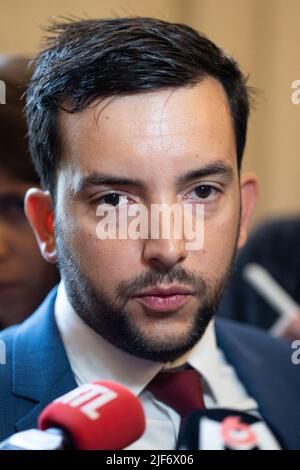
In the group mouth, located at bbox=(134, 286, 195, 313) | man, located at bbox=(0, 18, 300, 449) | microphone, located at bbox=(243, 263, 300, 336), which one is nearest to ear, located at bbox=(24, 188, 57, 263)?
man, located at bbox=(0, 18, 300, 449)

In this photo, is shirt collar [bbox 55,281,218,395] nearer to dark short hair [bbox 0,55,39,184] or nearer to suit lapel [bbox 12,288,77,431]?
suit lapel [bbox 12,288,77,431]

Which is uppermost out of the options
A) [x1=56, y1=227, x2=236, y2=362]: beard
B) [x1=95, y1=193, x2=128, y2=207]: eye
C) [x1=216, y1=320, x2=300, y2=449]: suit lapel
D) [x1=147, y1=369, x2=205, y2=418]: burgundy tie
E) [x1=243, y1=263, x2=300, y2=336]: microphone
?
[x1=95, y1=193, x2=128, y2=207]: eye

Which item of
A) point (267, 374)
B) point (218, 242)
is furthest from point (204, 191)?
point (267, 374)

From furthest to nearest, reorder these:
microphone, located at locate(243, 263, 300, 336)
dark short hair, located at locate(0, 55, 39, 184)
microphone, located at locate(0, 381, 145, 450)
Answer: microphone, located at locate(243, 263, 300, 336)
dark short hair, located at locate(0, 55, 39, 184)
microphone, located at locate(0, 381, 145, 450)

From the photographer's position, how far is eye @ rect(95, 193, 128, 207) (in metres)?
0.66

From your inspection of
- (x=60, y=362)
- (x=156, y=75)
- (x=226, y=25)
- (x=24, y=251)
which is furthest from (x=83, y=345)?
(x=226, y=25)

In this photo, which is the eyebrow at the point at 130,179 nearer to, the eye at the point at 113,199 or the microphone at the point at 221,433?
the eye at the point at 113,199

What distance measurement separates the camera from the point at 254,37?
999mm

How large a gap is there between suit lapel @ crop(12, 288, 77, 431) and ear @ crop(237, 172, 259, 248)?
0.69 feet

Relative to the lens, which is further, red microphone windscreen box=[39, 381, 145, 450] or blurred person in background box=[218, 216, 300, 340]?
blurred person in background box=[218, 216, 300, 340]

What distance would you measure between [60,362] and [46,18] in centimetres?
36

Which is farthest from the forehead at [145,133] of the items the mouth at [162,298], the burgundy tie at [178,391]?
the burgundy tie at [178,391]

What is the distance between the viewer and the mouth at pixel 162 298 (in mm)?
654

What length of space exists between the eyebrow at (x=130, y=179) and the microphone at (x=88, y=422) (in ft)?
0.56
